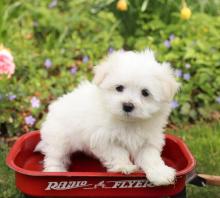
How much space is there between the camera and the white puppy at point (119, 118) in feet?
10.9

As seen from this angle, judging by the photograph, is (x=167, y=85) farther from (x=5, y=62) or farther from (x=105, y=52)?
(x=105, y=52)

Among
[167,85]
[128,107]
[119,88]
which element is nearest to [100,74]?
[119,88]

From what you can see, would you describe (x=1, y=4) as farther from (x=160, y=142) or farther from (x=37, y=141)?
(x=160, y=142)

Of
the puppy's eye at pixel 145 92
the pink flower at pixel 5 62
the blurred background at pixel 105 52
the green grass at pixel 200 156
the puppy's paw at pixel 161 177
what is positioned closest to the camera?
the puppy's paw at pixel 161 177

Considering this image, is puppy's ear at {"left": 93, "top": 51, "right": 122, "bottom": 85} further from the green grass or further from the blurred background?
the blurred background

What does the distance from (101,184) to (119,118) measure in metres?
0.42

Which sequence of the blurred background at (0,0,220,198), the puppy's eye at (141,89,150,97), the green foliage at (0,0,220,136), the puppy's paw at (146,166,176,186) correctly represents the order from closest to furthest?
the puppy's paw at (146,166,176,186)
the puppy's eye at (141,89,150,97)
the blurred background at (0,0,220,198)
the green foliage at (0,0,220,136)

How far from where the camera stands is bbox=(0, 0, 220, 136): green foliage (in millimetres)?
5180

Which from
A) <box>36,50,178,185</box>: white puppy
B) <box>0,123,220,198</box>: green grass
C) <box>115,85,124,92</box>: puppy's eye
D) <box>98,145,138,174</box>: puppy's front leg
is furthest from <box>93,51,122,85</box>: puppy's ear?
<box>0,123,220,198</box>: green grass

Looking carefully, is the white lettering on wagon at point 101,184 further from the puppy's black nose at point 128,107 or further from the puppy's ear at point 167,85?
the puppy's ear at point 167,85

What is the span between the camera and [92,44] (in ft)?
19.3

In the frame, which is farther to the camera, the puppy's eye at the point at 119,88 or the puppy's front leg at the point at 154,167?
the puppy's eye at the point at 119,88

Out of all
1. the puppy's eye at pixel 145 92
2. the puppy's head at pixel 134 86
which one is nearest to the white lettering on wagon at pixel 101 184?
the puppy's head at pixel 134 86

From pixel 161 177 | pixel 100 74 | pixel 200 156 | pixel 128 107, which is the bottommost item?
pixel 200 156
